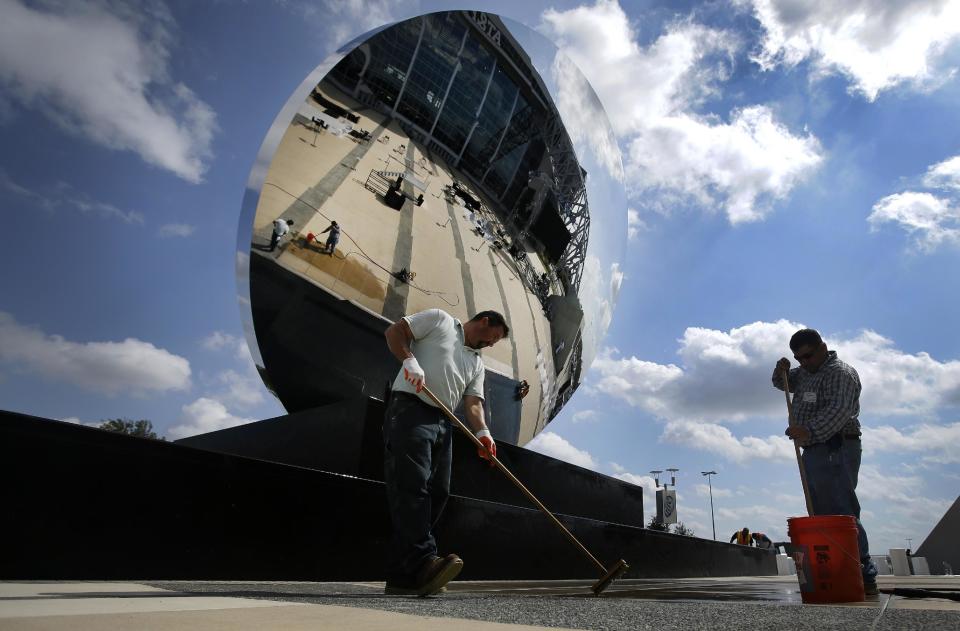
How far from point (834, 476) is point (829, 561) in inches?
41.6

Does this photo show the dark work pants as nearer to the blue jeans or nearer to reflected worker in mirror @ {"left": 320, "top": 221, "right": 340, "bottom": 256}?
reflected worker in mirror @ {"left": 320, "top": 221, "right": 340, "bottom": 256}

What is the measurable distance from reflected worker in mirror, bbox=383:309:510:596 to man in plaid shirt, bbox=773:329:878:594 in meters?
1.95

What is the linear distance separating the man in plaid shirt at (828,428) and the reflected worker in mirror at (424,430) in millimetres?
1951

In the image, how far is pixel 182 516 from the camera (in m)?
2.68

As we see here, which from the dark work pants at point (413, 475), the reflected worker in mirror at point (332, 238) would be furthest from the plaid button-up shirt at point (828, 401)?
the reflected worker in mirror at point (332, 238)

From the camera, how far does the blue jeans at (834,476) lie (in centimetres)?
335

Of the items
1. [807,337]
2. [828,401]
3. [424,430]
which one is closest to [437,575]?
[424,430]

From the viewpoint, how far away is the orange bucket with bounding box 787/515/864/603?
2518 millimetres

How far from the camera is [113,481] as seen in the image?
8.24 feet

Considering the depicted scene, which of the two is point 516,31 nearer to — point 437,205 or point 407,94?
point 407,94

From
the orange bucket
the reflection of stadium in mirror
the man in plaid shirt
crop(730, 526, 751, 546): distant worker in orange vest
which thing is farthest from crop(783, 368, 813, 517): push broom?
crop(730, 526, 751, 546): distant worker in orange vest

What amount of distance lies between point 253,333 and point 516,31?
3339 mm

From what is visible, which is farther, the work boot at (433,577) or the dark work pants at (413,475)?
the dark work pants at (413,475)

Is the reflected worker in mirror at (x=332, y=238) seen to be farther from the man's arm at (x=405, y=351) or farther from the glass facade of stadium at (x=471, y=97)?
Result: the man's arm at (x=405, y=351)
